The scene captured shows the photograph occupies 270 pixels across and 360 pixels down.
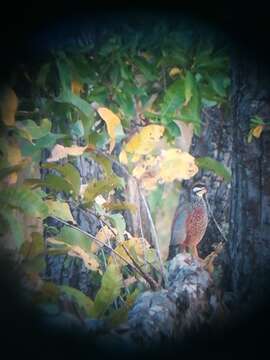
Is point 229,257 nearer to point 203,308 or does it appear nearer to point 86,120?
point 203,308

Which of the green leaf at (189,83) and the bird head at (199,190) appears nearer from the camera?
the green leaf at (189,83)

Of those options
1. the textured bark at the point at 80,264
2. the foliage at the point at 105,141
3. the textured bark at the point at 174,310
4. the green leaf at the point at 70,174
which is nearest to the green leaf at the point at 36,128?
the foliage at the point at 105,141

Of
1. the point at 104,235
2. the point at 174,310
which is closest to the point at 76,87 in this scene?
the point at 104,235

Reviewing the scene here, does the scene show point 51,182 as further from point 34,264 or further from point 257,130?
point 257,130

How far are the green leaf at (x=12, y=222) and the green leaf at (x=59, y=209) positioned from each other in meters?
0.10

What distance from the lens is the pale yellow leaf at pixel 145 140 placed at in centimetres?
171

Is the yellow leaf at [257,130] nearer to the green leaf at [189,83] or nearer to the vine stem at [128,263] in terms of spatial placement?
the green leaf at [189,83]

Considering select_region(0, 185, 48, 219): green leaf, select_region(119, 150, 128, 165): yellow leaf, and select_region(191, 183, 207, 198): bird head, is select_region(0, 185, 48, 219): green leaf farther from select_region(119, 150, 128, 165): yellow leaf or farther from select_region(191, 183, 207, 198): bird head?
select_region(191, 183, 207, 198): bird head

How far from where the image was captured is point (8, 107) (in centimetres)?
164

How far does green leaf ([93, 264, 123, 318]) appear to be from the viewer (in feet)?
5.58

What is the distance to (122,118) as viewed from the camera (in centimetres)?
180

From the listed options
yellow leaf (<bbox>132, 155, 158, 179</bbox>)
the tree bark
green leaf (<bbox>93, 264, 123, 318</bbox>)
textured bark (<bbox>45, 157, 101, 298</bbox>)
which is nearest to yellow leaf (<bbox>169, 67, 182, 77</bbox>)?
the tree bark

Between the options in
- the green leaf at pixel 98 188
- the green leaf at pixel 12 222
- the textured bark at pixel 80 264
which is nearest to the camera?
the green leaf at pixel 12 222

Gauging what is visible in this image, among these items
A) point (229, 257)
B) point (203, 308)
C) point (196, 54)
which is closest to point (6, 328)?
point (203, 308)
